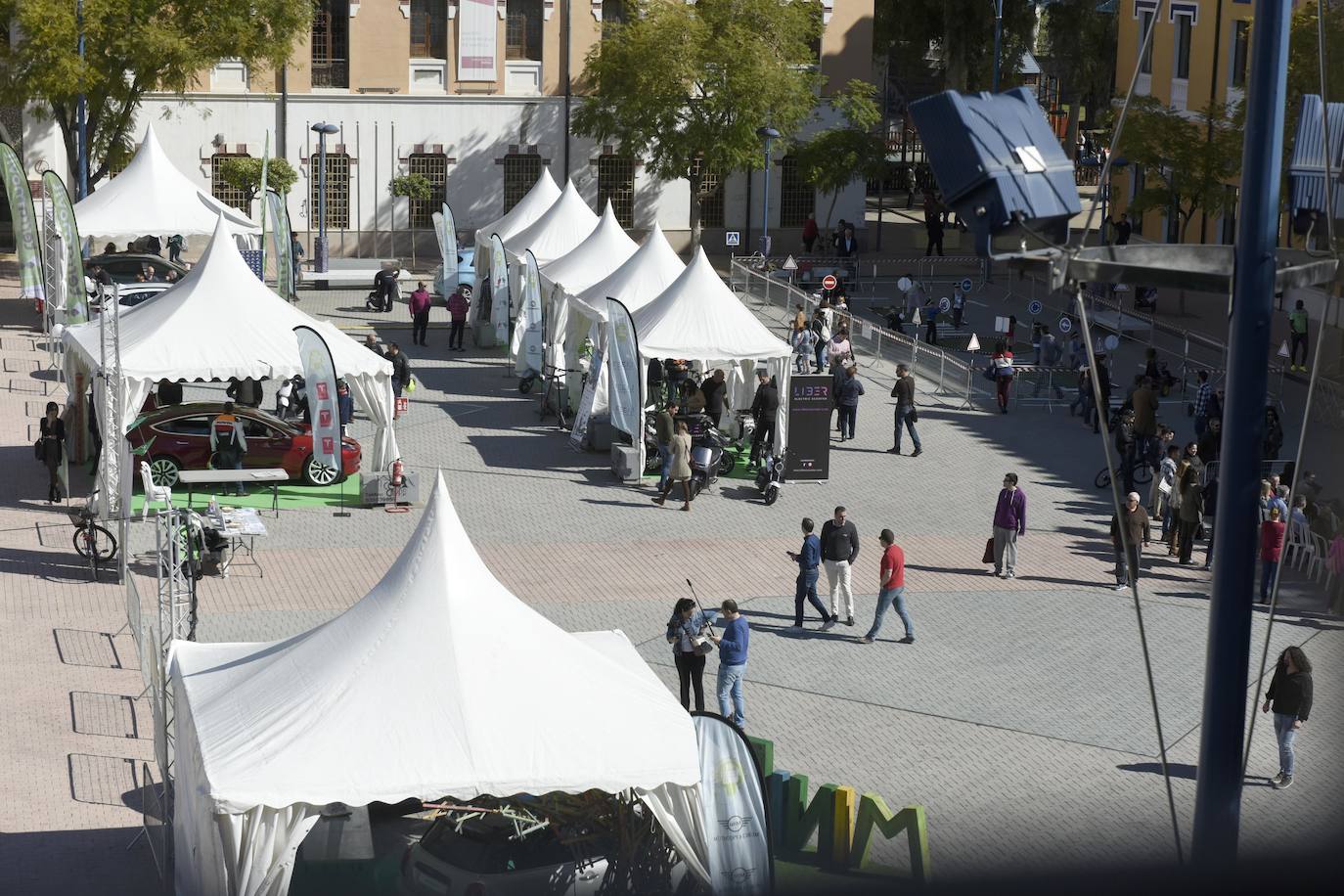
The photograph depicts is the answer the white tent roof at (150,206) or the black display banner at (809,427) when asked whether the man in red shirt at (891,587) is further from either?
the white tent roof at (150,206)

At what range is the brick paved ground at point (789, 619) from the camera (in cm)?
1416

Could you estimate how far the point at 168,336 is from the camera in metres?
23.8

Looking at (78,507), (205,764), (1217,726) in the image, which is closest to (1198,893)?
(1217,726)

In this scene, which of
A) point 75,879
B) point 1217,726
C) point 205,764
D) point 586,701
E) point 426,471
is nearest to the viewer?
point 1217,726

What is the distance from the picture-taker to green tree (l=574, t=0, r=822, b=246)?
45.8 m

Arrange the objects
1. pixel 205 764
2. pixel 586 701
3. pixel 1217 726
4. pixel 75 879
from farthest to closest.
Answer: pixel 75 879
pixel 586 701
pixel 205 764
pixel 1217 726

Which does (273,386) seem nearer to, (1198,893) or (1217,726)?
(1217,726)

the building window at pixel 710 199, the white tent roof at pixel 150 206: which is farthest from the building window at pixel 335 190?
the building window at pixel 710 199

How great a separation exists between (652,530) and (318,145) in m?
27.8

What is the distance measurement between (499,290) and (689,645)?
2128 centimetres

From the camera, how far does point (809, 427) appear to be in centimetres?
2566

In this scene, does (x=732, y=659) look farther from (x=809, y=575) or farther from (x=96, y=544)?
(x=96, y=544)

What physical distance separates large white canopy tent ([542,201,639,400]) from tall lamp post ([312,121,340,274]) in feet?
39.7

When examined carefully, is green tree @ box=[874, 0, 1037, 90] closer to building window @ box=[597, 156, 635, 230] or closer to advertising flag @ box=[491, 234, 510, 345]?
building window @ box=[597, 156, 635, 230]
